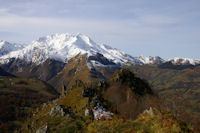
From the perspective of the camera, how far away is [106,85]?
7975 centimetres

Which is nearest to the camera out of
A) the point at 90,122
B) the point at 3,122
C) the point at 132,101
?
the point at 90,122

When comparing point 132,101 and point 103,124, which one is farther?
point 132,101

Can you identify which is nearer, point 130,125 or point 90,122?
point 130,125

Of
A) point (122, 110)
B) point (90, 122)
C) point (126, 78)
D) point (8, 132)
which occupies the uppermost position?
point (126, 78)

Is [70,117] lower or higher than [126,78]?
lower

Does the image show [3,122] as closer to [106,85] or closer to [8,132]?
[8,132]

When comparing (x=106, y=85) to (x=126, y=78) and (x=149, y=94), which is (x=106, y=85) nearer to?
(x=126, y=78)

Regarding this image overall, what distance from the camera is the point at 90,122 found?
29.2 metres

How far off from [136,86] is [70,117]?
155 ft

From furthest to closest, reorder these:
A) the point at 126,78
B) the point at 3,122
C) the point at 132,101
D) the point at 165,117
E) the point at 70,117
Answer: the point at 3,122 → the point at 126,78 → the point at 132,101 → the point at 70,117 → the point at 165,117

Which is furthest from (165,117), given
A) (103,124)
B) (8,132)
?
(8,132)

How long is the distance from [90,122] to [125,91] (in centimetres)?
4523

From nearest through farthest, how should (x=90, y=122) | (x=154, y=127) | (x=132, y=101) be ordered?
1. (x=154, y=127)
2. (x=90, y=122)
3. (x=132, y=101)

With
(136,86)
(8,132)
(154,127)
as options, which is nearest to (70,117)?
(154,127)
